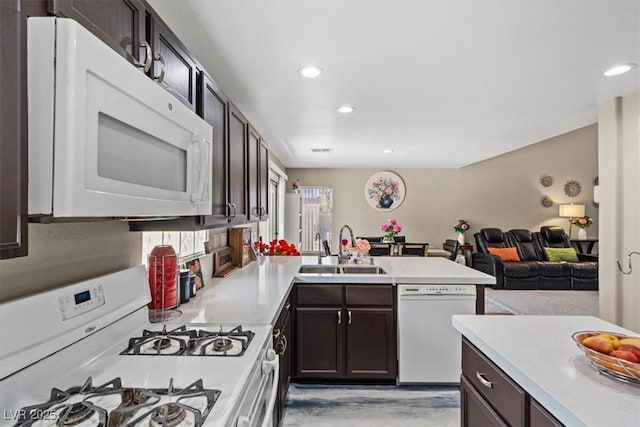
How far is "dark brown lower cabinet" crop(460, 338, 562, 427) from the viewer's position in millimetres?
990

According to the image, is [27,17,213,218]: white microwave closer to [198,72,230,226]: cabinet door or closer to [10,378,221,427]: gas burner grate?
[10,378,221,427]: gas burner grate

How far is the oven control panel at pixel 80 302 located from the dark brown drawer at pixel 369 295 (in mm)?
1733

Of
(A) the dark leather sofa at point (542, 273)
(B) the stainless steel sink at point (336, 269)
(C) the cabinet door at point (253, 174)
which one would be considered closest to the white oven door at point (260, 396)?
(C) the cabinet door at point (253, 174)

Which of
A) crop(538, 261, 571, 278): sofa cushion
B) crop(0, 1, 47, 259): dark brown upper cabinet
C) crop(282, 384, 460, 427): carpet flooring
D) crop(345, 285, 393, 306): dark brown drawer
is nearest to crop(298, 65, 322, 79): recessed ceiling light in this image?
crop(345, 285, 393, 306): dark brown drawer

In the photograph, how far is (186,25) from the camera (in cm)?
174

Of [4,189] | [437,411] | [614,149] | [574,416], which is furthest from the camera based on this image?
[614,149]

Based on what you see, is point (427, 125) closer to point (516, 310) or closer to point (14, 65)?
point (516, 310)

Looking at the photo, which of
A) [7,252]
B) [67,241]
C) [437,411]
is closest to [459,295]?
[437,411]

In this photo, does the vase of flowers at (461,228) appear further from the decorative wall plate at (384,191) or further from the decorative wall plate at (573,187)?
the decorative wall plate at (573,187)

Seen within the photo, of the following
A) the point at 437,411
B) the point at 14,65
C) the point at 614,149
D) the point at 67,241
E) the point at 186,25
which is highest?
the point at 186,25

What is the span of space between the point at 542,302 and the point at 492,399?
4783mm

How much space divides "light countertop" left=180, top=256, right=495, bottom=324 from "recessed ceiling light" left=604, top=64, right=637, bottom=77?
1.62 m

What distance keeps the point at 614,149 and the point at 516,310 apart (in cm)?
257

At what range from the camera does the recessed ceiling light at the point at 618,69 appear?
7.40 feet
